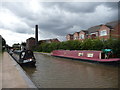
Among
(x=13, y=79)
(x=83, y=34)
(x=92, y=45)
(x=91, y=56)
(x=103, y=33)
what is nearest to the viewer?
(x=13, y=79)

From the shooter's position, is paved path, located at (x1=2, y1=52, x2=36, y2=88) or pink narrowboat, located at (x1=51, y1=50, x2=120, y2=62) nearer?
paved path, located at (x1=2, y1=52, x2=36, y2=88)

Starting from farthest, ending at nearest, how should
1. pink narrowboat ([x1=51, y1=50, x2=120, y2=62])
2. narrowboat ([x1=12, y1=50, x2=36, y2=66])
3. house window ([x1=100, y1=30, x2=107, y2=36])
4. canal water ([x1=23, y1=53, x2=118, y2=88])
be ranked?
1. house window ([x1=100, y1=30, x2=107, y2=36])
2. pink narrowboat ([x1=51, y1=50, x2=120, y2=62])
3. narrowboat ([x1=12, y1=50, x2=36, y2=66])
4. canal water ([x1=23, y1=53, x2=118, y2=88])

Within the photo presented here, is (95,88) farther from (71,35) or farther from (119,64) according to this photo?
(71,35)

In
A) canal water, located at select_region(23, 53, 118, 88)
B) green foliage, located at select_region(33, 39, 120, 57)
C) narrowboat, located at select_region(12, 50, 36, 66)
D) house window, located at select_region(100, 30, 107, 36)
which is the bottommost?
canal water, located at select_region(23, 53, 118, 88)

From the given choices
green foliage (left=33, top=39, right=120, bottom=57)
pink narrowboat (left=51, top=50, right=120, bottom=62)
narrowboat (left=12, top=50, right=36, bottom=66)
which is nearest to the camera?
Answer: narrowboat (left=12, top=50, right=36, bottom=66)

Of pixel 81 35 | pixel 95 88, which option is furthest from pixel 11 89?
pixel 81 35

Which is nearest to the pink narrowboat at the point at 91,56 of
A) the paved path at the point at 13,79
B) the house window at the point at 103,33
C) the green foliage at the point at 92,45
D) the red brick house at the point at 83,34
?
the green foliage at the point at 92,45

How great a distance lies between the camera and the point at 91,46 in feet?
77.8

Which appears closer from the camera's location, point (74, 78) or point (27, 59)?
point (74, 78)

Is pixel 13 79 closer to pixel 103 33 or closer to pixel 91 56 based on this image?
pixel 91 56

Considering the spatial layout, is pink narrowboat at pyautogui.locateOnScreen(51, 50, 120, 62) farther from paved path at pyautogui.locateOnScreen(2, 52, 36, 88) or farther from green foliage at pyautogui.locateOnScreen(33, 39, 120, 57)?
paved path at pyautogui.locateOnScreen(2, 52, 36, 88)

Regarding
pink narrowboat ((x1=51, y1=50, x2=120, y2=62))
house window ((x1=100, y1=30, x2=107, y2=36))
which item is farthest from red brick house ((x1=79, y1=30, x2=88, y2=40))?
pink narrowboat ((x1=51, y1=50, x2=120, y2=62))

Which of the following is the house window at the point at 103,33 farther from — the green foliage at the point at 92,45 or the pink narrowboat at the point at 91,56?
the pink narrowboat at the point at 91,56

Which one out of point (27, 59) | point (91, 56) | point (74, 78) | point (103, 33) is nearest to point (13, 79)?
point (74, 78)
